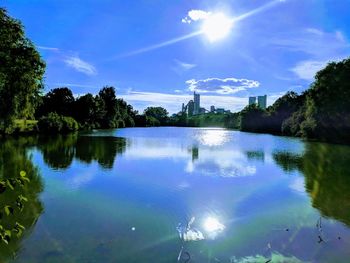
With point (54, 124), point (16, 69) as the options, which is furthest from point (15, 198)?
point (54, 124)

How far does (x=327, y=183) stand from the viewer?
61.6 feet

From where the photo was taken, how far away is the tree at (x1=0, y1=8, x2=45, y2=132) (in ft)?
93.9

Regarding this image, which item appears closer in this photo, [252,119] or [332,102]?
[332,102]

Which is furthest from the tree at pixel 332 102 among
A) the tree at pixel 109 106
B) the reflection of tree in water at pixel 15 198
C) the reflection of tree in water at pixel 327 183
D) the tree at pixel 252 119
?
the tree at pixel 109 106

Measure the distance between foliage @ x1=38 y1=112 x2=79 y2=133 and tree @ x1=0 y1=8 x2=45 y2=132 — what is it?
107ft

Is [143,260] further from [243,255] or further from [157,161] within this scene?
[157,161]

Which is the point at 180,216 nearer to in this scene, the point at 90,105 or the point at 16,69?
the point at 16,69

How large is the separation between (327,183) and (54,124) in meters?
56.8

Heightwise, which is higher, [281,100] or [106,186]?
[281,100]

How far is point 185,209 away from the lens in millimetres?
13008

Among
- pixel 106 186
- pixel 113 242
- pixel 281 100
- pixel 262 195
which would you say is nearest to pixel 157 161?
pixel 106 186

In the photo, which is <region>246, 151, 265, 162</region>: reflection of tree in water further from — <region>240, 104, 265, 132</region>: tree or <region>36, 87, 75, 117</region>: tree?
<region>240, 104, 265, 132</region>: tree

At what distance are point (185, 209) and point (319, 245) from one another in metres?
4.87

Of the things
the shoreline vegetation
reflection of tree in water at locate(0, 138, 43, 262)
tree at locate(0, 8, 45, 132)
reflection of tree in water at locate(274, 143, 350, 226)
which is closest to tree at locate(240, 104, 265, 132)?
the shoreline vegetation
